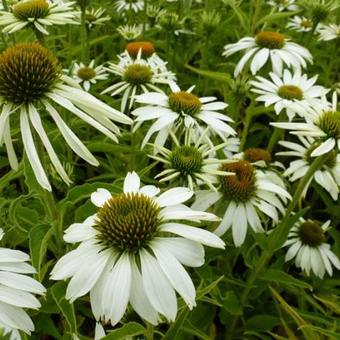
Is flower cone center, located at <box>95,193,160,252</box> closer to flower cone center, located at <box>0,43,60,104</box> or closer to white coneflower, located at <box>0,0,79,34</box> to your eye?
flower cone center, located at <box>0,43,60,104</box>

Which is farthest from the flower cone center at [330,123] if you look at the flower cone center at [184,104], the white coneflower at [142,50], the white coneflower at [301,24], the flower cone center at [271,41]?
the white coneflower at [301,24]

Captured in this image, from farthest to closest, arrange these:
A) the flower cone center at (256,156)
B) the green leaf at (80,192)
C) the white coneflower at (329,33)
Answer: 1. the white coneflower at (329,33)
2. the flower cone center at (256,156)
3. the green leaf at (80,192)

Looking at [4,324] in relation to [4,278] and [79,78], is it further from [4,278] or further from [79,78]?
[79,78]

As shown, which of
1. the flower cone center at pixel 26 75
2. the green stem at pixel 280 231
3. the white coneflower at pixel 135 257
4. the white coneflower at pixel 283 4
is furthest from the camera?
the white coneflower at pixel 283 4

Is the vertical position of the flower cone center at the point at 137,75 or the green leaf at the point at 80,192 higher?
the green leaf at the point at 80,192

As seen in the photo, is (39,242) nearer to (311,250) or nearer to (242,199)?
(242,199)

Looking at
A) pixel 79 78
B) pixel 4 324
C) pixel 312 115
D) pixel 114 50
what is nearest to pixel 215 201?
pixel 312 115

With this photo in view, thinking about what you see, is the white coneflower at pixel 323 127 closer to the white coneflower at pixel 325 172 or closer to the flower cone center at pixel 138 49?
A: the white coneflower at pixel 325 172

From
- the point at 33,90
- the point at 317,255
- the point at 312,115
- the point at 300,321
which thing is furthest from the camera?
the point at 317,255

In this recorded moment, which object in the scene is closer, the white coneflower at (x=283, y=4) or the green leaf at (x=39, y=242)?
the green leaf at (x=39, y=242)
